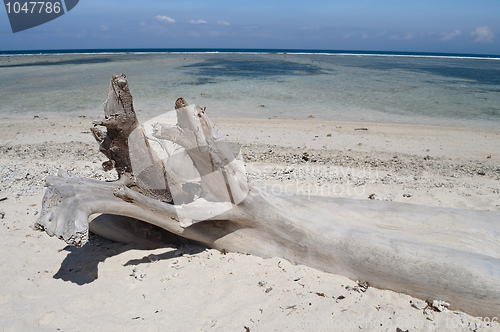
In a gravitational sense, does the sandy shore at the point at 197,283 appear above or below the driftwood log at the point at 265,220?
below

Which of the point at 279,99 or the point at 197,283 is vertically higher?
the point at 279,99

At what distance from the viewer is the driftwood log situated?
2674mm

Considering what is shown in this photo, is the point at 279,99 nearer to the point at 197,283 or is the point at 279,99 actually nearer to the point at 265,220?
the point at 265,220

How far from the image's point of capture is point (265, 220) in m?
3.16

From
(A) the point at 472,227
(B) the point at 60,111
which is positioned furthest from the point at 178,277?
(B) the point at 60,111

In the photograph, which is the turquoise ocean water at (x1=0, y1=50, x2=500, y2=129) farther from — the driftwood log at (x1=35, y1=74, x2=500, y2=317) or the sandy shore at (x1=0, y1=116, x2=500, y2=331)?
the driftwood log at (x1=35, y1=74, x2=500, y2=317)

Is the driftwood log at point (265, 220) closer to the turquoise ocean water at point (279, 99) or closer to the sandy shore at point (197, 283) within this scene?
the sandy shore at point (197, 283)

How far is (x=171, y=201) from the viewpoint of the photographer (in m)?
3.65

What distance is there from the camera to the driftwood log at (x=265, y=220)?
105 inches

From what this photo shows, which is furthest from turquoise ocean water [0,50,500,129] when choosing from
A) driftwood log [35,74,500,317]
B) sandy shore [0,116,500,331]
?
driftwood log [35,74,500,317]

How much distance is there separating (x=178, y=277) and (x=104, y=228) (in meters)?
1.13

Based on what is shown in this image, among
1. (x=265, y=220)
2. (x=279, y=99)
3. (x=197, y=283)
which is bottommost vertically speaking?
(x=197, y=283)

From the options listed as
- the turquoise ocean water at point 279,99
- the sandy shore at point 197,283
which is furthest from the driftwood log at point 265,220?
the turquoise ocean water at point 279,99

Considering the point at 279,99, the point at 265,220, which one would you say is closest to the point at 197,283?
the point at 265,220
